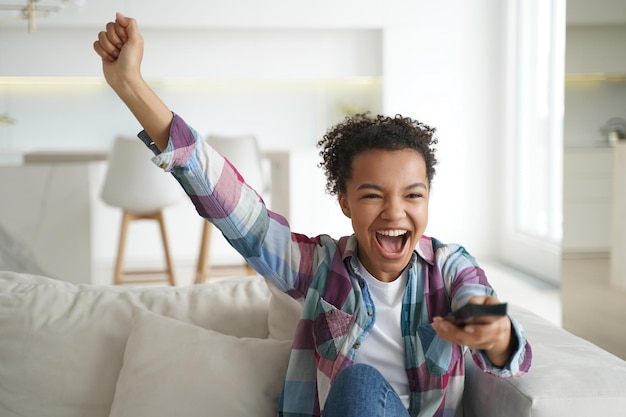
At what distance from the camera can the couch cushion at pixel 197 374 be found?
1570 millimetres

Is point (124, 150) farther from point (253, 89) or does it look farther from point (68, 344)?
point (68, 344)

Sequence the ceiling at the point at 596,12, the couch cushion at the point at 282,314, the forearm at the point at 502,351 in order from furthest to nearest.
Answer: the ceiling at the point at 596,12
the couch cushion at the point at 282,314
the forearm at the point at 502,351

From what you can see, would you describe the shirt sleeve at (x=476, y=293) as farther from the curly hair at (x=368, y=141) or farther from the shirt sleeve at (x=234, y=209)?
the shirt sleeve at (x=234, y=209)

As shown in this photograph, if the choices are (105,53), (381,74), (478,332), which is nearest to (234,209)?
(105,53)

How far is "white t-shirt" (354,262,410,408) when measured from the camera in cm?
145

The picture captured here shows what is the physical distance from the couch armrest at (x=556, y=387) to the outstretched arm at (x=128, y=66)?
72cm

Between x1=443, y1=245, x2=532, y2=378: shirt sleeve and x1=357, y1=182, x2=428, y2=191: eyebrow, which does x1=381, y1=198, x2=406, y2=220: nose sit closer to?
x1=357, y1=182, x2=428, y2=191: eyebrow

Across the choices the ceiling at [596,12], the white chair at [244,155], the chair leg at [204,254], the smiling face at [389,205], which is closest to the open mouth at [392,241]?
the smiling face at [389,205]

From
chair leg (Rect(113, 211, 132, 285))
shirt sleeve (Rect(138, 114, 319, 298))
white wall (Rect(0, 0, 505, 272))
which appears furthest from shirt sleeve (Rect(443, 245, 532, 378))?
white wall (Rect(0, 0, 505, 272))

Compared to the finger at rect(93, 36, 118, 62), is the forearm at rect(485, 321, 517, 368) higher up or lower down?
lower down

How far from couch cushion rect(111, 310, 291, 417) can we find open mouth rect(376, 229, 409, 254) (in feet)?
1.07

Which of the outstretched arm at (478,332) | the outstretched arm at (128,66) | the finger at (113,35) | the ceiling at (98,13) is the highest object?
the ceiling at (98,13)

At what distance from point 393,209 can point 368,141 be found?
0.15m

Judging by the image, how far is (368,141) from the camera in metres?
1.51
